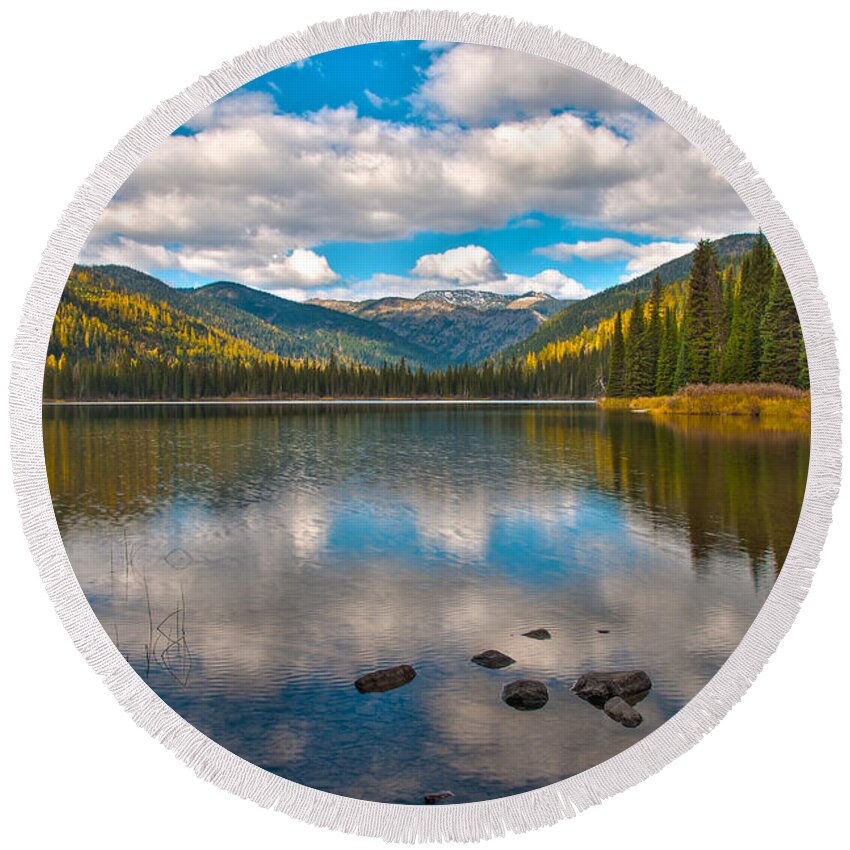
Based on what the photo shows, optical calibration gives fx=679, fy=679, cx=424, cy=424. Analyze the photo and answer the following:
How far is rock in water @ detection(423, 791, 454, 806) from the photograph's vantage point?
320 centimetres

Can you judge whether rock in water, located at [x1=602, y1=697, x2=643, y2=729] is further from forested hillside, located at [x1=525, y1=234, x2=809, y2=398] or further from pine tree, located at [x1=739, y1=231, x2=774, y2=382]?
pine tree, located at [x1=739, y1=231, x2=774, y2=382]

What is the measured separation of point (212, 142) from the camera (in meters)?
4.68

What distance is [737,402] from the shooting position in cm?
1412

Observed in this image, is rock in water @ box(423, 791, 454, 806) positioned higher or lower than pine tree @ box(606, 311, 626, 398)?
lower

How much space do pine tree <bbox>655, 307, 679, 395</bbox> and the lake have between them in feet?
41.7

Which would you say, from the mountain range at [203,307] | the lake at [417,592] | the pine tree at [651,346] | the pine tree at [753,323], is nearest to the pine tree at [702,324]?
the pine tree at [651,346]

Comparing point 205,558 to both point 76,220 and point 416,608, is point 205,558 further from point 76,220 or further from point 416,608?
point 76,220

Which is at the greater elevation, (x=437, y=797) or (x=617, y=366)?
(x=617, y=366)

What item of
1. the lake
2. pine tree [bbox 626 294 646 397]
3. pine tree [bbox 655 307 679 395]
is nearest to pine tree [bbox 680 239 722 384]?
pine tree [bbox 655 307 679 395]

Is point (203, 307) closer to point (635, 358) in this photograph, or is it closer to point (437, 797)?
point (437, 797)

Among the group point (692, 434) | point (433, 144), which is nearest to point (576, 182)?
point (433, 144)

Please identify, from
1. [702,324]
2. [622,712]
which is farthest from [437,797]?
[702,324]

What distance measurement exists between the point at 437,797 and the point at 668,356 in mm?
26556

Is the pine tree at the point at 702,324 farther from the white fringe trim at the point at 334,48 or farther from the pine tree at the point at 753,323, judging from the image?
the white fringe trim at the point at 334,48
